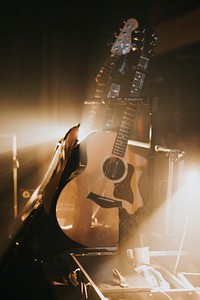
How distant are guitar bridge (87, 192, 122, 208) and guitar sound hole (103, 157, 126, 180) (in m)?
0.12

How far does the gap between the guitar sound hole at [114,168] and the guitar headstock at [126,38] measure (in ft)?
2.65

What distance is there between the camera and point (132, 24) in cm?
247

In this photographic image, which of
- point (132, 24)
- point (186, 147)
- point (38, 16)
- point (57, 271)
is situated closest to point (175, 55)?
point (132, 24)

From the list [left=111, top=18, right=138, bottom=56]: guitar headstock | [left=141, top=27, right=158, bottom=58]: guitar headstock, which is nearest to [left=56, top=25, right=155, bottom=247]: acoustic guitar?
[left=141, top=27, right=158, bottom=58]: guitar headstock

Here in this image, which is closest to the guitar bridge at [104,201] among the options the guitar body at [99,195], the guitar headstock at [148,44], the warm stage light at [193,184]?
the guitar body at [99,195]

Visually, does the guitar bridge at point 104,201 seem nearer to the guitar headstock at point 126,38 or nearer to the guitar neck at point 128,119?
the guitar neck at point 128,119

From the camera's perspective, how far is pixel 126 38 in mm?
2508

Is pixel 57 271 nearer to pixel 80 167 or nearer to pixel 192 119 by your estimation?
pixel 80 167

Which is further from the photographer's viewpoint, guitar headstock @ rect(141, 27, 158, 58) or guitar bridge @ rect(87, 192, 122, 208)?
guitar headstock @ rect(141, 27, 158, 58)

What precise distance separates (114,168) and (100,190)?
0.15 m

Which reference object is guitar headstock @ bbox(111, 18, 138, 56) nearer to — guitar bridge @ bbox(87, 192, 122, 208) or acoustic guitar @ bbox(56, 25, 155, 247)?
acoustic guitar @ bbox(56, 25, 155, 247)

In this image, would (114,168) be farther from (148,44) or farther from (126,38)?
(126,38)

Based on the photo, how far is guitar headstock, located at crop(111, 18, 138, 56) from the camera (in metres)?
2.47

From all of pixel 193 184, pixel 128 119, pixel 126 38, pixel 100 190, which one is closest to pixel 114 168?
pixel 100 190
